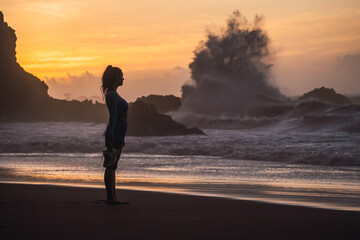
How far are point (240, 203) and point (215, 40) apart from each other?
1721 inches

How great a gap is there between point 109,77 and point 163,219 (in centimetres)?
204

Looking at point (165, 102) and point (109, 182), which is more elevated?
point (165, 102)

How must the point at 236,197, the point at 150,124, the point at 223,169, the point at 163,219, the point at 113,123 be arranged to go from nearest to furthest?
1. the point at 163,219
2. the point at 113,123
3. the point at 236,197
4. the point at 223,169
5. the point at 150,124

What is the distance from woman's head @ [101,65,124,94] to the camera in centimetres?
653

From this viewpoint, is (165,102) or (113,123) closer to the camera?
(113,123)

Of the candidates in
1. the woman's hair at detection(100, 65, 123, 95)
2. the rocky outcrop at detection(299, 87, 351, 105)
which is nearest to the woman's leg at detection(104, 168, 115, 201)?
the woman's hair at detection(100, 65, 123, 95)

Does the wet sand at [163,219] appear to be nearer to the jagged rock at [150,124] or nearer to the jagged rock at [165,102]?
the jagged rock at [150,124]

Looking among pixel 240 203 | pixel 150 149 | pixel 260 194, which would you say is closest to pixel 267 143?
pixel 150 149

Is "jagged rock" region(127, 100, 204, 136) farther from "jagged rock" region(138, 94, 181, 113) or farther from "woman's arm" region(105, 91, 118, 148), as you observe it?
"jagged rock" region(138, 94, 181, 113)

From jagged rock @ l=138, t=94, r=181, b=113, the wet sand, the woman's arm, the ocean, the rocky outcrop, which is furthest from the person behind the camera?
the rocky outcrop

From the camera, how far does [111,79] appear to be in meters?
6.53

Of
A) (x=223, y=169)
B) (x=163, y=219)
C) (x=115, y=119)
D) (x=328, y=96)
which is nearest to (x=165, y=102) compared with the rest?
(x=328, y=96)

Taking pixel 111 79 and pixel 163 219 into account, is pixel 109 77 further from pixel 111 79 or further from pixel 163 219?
pixel 163 219

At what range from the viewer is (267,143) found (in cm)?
1812
